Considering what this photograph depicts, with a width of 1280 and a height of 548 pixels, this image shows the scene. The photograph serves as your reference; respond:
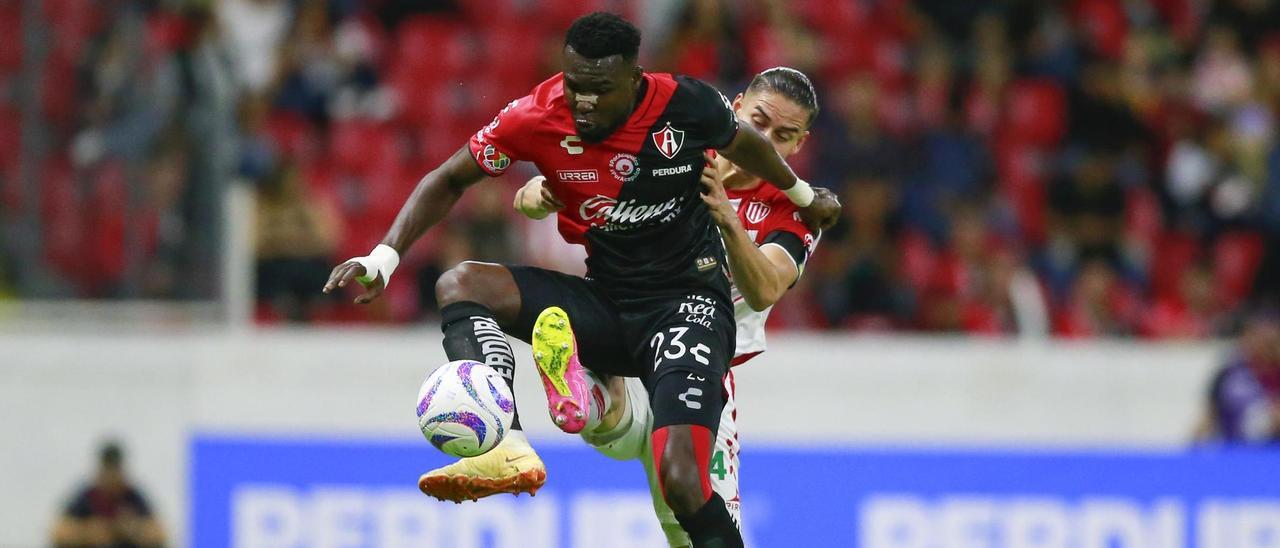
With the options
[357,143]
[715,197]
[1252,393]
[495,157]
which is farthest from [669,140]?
[357,143]

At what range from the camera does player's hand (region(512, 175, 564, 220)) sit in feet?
22.3

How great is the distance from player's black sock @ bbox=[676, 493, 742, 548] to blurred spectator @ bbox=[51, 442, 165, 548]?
255 inches

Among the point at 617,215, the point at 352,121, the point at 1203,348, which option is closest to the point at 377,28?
the point at 352,121

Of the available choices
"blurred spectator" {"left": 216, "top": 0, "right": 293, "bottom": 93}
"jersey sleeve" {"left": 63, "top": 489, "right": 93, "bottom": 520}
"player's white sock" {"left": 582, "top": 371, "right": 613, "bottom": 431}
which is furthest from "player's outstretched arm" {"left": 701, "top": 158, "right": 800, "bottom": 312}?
"blurred spectator" {"left": 216, "top": 0, "right": 293, "bottom": 93}

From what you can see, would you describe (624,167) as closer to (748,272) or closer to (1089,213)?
(748,272)

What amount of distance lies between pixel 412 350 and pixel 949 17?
17.0ft

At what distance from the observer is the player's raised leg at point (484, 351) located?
20.6ft

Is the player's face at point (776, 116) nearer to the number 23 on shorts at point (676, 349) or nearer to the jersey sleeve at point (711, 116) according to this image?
the jersey sleeve at point (711, 116)

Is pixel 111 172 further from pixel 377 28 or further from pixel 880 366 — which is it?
pixel 880 366

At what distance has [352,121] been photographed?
1370 centimetres

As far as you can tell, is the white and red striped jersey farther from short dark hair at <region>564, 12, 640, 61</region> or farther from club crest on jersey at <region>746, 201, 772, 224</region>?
short dark hair at <region>564, 12, 640, 61</region>

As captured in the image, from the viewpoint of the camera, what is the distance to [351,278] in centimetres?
621

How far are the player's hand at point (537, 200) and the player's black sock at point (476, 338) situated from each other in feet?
Result: 1.56

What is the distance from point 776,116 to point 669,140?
0.94 metres
